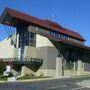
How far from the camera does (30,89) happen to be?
25.8 m

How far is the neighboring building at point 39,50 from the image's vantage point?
60250mm

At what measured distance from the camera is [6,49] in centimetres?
6869

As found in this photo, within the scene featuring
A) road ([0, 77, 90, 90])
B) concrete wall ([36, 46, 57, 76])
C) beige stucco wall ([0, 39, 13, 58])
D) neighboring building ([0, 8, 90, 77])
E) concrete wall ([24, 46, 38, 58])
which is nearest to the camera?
road ([0, 77, 90, 90])

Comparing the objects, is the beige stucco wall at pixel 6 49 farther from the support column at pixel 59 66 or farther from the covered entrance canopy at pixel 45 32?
the support column at pixel 59 66

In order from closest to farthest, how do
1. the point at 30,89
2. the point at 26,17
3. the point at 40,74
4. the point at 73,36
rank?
the point at 30,89
the point at 40,74
the point at 26,17
the point at 73,36

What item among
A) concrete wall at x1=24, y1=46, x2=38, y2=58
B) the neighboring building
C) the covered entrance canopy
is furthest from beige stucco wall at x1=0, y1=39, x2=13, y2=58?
concrete wall at x1=24, y1=46, x2=38, y2=58

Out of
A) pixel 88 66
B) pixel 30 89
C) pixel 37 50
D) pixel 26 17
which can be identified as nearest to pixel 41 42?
pixel 37 50

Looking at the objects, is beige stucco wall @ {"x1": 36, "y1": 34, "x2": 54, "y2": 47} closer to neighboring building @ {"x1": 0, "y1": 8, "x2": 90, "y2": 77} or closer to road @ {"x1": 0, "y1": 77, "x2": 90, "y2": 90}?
neighboring building @ {"x1": 0, "y1": 8, "x2": 90, "y2": 77}

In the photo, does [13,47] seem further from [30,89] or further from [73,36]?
[30,89]

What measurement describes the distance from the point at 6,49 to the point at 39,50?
973 cm

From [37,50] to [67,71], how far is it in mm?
7141

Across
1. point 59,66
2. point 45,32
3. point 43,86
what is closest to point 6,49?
point 45,32

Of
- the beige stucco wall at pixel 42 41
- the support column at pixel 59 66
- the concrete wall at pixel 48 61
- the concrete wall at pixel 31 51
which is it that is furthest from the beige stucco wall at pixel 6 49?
the support column at pixel 59 66

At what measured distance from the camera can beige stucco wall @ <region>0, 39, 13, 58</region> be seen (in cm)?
6743
